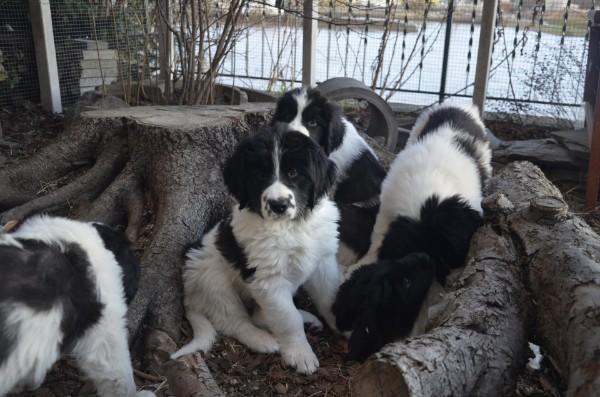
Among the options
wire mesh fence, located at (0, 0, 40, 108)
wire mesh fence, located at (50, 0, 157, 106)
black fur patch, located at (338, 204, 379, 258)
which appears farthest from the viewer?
wire mesh fence, located at (50, 0, 157, 106)

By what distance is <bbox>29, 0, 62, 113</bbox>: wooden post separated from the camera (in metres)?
7.04

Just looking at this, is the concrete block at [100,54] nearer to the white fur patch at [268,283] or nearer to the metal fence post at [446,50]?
the metal fence post at [446,50]

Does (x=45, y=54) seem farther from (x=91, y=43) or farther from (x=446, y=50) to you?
(x=446, y=50)

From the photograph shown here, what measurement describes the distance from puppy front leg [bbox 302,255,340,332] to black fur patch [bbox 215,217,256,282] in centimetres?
42

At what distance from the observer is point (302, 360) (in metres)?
2.99

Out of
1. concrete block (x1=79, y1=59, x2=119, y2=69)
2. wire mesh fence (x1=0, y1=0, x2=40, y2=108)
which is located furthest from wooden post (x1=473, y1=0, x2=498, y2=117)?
wire mesh fence (x1=0, y1=0, x2=40, y2=108)

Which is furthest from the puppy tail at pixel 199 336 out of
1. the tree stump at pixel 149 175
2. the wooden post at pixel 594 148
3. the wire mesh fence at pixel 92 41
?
the wire mesh fence at pixel 92 41

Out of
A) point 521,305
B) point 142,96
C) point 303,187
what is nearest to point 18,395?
point 303,187

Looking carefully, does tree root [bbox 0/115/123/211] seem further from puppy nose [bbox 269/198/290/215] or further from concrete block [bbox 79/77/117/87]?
concrete block [bbox 79/77/117/87]

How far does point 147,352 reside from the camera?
9.82ft

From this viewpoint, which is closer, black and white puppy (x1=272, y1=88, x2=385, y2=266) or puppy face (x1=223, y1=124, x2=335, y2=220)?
puppy face (x1=223, y1=124, x2=335, y2=220)

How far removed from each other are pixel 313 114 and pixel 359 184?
661mm

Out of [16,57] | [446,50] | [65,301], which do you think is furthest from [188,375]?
[446,50]

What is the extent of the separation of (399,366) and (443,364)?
24 centimetres
